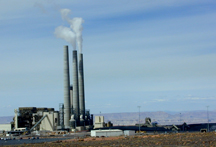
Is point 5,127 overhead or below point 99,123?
below

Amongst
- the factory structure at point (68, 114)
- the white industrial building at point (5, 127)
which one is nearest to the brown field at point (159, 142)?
the factory structure at point (68, 114)

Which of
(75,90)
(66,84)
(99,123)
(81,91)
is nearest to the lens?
(66,84)

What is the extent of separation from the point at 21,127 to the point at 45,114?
17.0 m

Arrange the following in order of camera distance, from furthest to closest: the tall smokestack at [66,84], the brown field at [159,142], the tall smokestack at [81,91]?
the tall smokestack at [81,91]
the tall smokestack at [66,84]
the brown field at [159,142]

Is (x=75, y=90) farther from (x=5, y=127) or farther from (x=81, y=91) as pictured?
(x=5, y=127)

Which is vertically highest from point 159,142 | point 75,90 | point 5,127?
point 75,90

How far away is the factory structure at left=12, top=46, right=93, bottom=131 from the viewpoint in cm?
15701

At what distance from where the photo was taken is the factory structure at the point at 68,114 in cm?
15701

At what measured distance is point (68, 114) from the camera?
524 feet

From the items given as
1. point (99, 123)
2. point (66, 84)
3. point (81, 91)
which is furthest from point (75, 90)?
point (99, 123)

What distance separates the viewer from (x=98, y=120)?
181 m

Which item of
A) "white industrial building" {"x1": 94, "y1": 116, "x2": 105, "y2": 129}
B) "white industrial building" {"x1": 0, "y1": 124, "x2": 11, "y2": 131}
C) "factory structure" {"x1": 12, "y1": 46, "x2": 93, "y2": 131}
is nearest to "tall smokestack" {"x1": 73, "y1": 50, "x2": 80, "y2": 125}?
"factory structure" {"x1": 12, "y1": 46, "x2": 93, "y2": 131}

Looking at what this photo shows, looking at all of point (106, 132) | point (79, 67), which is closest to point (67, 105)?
point (79, 67)

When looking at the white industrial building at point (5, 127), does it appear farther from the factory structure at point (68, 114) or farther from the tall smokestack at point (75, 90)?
the tall smokestack at point (75, 90)
